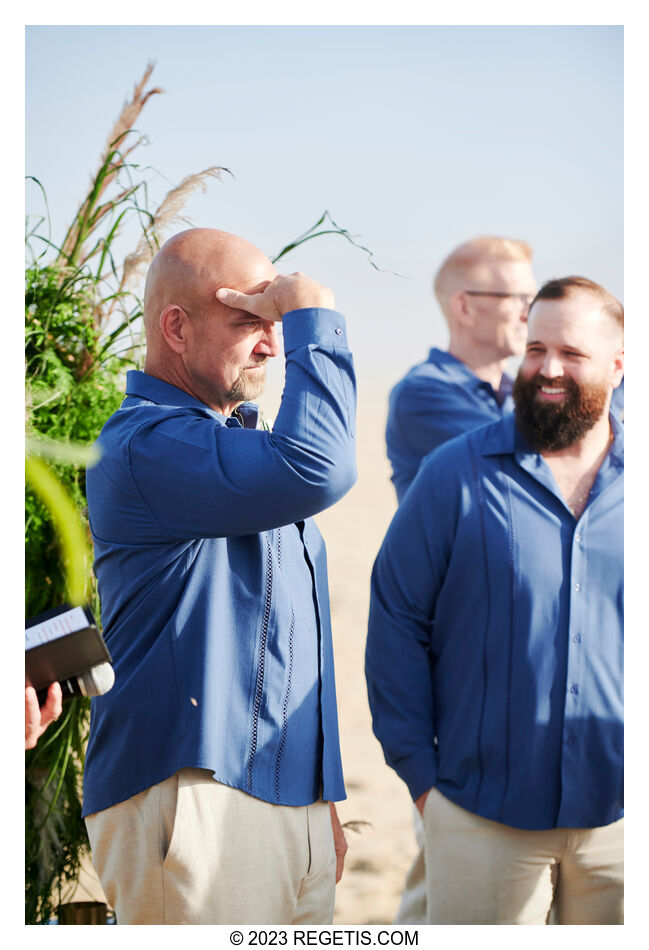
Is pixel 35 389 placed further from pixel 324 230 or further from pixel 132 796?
pixel 132 796

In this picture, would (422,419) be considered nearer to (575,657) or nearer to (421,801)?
(575,657)

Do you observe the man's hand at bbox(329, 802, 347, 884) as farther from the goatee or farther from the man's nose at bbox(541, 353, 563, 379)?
the man's nose at bbox(541, 353, 563, 379)

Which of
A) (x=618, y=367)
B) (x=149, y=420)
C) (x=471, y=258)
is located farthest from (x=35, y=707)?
(x=471, y=258)

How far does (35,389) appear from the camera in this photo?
1.90 meters

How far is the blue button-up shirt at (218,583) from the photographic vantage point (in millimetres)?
1306

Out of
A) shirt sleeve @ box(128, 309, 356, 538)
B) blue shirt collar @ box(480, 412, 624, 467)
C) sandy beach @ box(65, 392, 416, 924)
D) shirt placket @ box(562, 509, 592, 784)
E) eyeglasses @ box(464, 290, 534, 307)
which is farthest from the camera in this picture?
eyeglasses @ box(464, 290, 534, 307)

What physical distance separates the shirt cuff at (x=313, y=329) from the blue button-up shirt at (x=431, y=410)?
1.00 metres

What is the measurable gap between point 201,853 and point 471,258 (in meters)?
1.89

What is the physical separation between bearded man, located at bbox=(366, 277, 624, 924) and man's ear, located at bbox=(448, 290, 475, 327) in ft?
2.50

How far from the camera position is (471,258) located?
273 cm

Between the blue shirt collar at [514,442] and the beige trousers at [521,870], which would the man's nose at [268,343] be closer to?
the blue shirt collar at [514,442]

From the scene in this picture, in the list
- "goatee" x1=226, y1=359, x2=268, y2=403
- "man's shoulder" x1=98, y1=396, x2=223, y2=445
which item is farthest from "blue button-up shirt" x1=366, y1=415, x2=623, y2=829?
"man's shoulder" x1=98, y1=396, x2=223, y2=445

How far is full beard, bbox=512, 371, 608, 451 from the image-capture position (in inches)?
73.5
